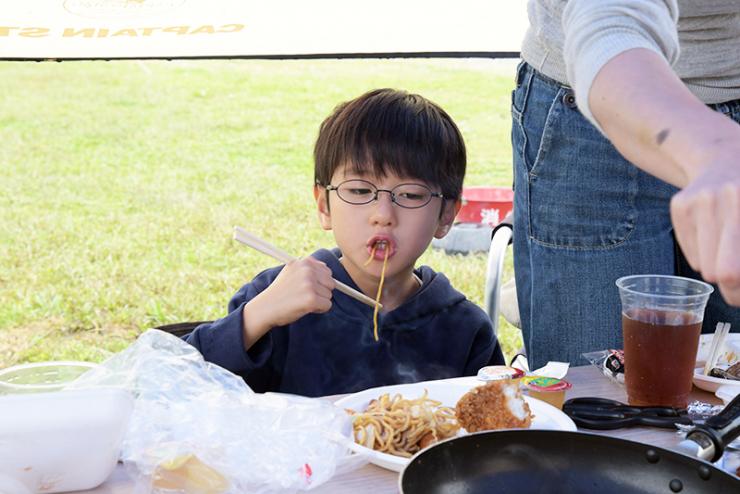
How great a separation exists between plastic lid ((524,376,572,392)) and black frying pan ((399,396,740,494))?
39 centimetres

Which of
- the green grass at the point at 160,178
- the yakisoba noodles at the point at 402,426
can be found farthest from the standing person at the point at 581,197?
the green grass at the point at 160,178

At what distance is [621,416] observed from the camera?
1449mm

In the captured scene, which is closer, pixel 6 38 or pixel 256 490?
pixel 256 490

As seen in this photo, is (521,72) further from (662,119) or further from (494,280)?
(662,119)

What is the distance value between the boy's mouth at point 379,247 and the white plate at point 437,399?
1.75ft

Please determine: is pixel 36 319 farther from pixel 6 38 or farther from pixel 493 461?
pixel 493 461

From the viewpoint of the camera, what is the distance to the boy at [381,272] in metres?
2.15

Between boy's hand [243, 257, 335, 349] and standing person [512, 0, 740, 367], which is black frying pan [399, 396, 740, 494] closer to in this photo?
standing person [512, 0, 740, 367]

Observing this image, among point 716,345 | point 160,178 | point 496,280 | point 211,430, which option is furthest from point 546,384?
point 160,178

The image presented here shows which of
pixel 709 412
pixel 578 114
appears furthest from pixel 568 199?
pixel 709 412

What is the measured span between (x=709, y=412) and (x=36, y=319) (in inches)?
159

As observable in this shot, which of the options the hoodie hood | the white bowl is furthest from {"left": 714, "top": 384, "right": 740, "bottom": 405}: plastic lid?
the white bowl

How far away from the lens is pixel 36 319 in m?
4.86

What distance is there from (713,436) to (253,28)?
5.99 ft
